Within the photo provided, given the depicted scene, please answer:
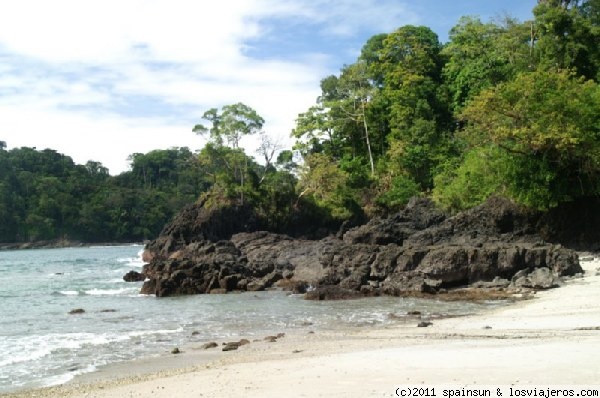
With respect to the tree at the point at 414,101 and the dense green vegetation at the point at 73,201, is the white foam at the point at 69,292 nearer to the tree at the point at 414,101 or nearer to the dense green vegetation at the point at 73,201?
the tree at the point at 414,101

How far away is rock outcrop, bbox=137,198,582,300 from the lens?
22.8m

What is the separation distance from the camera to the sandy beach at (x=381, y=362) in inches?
292

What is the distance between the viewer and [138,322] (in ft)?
63.5

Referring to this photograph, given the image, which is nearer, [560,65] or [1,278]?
[560,65]

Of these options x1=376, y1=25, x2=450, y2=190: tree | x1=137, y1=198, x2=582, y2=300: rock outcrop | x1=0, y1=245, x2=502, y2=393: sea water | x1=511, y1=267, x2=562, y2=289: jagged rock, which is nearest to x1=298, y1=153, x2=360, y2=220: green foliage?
x1=376, y1=25, x2=450, y2=190: tree

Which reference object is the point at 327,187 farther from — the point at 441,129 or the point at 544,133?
the point at 544,133

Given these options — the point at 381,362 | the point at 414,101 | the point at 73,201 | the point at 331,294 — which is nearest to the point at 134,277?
the point at 331,294

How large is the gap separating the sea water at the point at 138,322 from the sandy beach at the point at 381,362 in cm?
133

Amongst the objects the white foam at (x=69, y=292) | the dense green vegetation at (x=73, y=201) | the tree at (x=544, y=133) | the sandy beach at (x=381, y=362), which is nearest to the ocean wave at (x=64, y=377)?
the sandy beach at (x=381, y=362)

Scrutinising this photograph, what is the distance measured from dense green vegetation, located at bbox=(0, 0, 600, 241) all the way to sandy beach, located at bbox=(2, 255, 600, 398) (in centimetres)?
1561

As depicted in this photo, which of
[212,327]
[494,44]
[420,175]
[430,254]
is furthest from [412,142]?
[212,327]

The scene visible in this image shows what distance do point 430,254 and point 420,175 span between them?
80.5ft

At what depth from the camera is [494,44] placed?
47.9 m

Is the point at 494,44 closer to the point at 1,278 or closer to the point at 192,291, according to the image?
the point at 192,291
